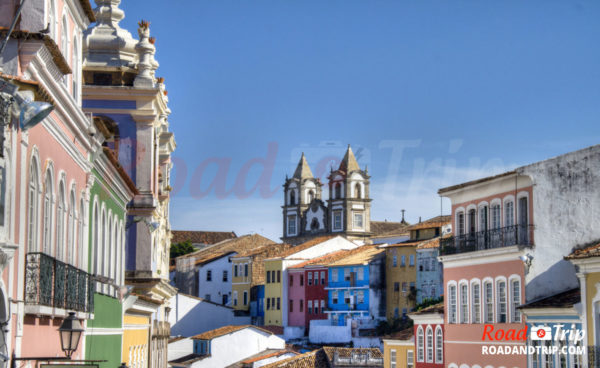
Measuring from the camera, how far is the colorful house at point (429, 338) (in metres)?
42.7

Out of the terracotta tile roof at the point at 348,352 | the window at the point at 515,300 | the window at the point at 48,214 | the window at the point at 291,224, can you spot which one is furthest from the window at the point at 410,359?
the window at the point at 291,224

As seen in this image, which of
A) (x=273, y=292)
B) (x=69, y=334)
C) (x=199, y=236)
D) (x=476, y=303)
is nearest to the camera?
(x=69, y=334)

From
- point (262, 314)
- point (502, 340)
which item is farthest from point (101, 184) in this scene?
point (262, 314)

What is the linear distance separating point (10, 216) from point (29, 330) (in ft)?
6.43

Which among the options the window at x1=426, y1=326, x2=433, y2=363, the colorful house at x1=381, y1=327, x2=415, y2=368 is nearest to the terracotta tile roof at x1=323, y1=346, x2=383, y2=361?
the colorful house at x1=381, y1=327, x2=415, y2=368

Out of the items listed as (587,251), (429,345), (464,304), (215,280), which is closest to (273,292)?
(215,280)

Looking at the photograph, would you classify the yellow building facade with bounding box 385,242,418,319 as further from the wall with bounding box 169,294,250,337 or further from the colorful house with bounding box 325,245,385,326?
the wall with bounding box 169,294,250,337

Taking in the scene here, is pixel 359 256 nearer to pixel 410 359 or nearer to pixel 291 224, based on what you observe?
pixel 410 359

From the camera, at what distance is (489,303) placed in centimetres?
3791

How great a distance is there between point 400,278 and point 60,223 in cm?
7348

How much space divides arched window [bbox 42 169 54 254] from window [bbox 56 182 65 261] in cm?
71

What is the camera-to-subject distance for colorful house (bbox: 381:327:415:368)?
48.1 metres

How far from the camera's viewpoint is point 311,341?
8888cm

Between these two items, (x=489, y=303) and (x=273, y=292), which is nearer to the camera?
(x=489, y=303)
